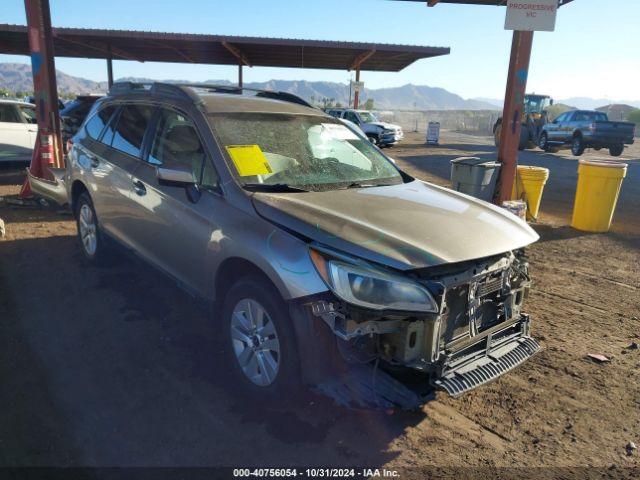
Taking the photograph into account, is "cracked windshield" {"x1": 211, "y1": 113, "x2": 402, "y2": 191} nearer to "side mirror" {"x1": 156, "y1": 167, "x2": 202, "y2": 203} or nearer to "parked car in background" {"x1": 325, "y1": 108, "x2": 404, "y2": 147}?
"side mirror" {"x1": 156, "y1": 167, "x2": 202, "y2": 203}

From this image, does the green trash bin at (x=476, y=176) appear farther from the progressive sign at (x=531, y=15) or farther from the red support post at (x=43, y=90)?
the red support post at (x=43, y=90)

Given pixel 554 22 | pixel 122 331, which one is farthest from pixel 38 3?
pixel 554 22

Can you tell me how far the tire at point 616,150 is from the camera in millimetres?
20312

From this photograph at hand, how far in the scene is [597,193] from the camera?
762cm

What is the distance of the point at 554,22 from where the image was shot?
23.0 ft

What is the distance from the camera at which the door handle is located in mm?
4053

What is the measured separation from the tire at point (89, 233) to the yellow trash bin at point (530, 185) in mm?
6266

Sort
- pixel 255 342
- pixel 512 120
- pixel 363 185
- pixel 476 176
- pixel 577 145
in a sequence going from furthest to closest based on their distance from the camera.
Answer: pixel 577 145, pixel 512 120, pixel 476 176, pixel 363 185, pixel 255 342

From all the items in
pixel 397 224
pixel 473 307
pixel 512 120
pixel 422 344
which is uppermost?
pixel 512 120

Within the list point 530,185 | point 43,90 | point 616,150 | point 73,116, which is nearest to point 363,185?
point 530,185

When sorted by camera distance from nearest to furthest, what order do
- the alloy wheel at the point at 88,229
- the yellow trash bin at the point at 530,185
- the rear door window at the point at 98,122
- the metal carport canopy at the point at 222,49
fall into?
the rear door window at the point at 98,122 → the alloy wheel at the point at 88,229 → the yellow trash bin at the point at 530,185 → the metal carport canopy at the point at 222,49

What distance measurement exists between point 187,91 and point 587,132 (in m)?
20.7

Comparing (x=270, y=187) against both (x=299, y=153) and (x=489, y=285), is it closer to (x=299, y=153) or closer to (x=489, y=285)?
(x=299, y=153)

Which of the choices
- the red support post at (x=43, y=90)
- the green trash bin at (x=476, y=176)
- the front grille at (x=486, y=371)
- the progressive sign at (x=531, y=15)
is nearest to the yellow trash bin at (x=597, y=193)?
the green trash bin at (x=476, y=176)
